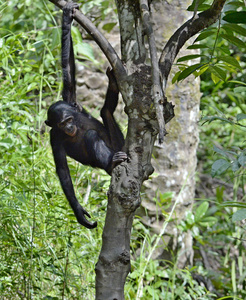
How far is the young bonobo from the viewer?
87.4 inches

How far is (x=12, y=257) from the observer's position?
2.64 m

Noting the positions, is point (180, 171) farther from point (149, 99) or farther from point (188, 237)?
point (149, 99)

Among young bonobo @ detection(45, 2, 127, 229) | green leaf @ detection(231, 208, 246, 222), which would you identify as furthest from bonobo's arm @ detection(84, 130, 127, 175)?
green leaf @ detection(231, 208, 246, 222)

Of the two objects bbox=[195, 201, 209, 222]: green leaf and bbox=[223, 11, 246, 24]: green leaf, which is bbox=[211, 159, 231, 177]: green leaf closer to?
bbox=[223, 11, 246, 24]: green leaf

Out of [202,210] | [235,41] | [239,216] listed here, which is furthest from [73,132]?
[202,210]

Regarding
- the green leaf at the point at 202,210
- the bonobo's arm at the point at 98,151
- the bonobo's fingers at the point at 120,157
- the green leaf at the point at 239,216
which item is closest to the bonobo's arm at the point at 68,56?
the bonobo's arm at the point at 98,151

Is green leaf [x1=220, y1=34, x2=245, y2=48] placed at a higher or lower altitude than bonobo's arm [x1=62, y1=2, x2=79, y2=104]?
lower

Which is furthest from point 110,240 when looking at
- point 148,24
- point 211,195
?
point 211,195

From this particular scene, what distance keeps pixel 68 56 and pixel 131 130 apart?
0.89 meters

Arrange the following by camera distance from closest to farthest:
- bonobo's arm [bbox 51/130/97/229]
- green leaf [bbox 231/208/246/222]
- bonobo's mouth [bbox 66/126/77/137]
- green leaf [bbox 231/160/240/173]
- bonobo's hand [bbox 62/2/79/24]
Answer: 1. green leaf [bbox 231/208/246/222]
2. green leaf [bbox 231/160/240/173]
3. bonobo's hand [bbox 62/2/79/24]
4. bonobo's arm [bbox 51/130/97/229]
5. bonobo's mouth [bbox 66/126/77/137]

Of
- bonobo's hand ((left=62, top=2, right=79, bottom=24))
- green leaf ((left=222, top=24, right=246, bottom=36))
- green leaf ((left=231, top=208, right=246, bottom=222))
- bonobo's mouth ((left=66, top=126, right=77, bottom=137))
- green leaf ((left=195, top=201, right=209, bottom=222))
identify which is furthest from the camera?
green leaf ((left=195, top=201, right=209, bottom=222))

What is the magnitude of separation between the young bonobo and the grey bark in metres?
0.59

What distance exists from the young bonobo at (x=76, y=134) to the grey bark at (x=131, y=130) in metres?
0.59

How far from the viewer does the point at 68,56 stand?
7.25 ft
